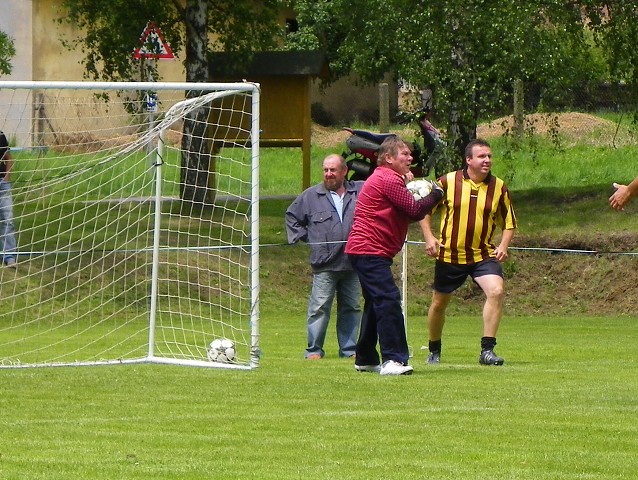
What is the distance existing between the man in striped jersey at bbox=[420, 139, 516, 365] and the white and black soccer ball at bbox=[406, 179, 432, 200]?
1.05m

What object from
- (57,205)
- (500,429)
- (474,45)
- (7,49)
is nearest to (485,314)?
(500,429)

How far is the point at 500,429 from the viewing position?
8516 mm

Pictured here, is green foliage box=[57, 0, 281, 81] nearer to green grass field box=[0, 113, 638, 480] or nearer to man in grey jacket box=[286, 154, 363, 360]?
green grass field box=[0, 113, 638, 480]

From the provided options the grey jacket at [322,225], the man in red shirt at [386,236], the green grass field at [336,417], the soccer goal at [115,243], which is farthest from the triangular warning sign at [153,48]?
the man in red shirt at [386,236]

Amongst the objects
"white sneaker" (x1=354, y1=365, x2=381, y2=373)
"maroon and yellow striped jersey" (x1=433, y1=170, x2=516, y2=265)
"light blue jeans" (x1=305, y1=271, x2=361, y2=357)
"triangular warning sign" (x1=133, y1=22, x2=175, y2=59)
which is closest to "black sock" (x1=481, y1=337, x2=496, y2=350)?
"maroon and yellow striped jersey" (x1=433, y1=170, x2=516, y2=265)

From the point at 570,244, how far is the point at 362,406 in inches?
553

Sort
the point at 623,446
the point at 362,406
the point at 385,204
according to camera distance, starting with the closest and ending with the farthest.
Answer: the point at 623,446 → the point at 362,406 → the point at 385,204

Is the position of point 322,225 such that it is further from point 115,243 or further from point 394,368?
point 115,243

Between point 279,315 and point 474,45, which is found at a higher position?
point 474,45

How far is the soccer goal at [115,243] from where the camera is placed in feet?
46.6

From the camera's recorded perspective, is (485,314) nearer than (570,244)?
Yes

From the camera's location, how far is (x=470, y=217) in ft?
41.4

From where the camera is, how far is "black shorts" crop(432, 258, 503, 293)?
12687mm

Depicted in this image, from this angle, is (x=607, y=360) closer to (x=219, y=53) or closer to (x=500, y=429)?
(x=500, y=429)
